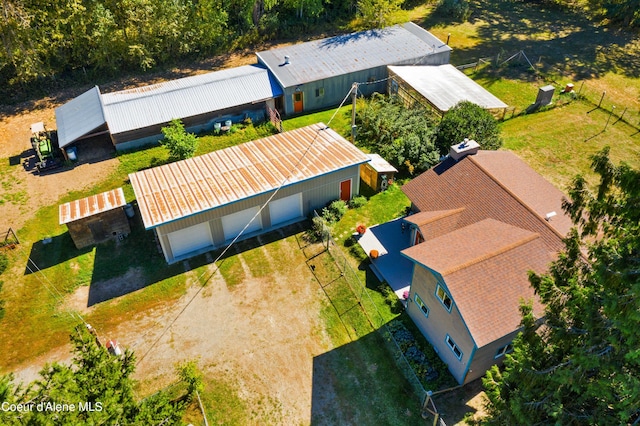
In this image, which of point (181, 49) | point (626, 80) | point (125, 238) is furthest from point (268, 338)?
point (626, 80)

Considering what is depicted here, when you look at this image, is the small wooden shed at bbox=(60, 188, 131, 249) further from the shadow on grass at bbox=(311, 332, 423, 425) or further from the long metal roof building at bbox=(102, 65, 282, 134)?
the shadow on grass at bbox=(311, 332, 423, 425)

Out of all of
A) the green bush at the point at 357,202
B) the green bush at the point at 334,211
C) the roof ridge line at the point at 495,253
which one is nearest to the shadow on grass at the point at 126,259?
the green bush at the point at 334,211

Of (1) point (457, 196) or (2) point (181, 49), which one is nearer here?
(1) point (457, 196)

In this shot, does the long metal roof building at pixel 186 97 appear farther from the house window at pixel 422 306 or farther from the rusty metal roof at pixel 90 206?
the house window at pixel 422 306

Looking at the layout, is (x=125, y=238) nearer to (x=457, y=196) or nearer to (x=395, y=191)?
(x=395, y=191)

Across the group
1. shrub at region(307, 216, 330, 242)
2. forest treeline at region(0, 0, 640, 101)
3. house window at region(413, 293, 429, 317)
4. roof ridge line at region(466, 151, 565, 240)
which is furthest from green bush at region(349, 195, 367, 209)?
forest treeline at region(0, 0, 640, 101)

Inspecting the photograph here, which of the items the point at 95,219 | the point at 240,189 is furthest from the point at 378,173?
the point at 95,219
